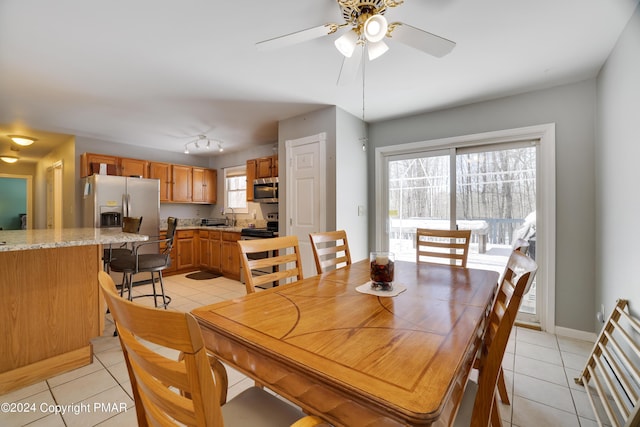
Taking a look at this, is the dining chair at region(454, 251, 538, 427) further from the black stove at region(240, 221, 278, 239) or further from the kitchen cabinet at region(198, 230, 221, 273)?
the kitchen cabinet at region(198, 230, 221, 273)

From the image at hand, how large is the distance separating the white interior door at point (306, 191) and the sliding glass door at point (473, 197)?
3.54 ft

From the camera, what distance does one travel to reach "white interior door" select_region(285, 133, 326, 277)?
11.0ft

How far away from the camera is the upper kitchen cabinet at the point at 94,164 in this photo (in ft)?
14.4

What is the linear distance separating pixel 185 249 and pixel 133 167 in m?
1.76

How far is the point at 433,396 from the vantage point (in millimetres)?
627

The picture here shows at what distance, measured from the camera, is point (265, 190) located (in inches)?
182

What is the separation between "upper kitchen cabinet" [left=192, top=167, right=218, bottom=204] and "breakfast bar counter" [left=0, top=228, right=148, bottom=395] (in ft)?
12.3

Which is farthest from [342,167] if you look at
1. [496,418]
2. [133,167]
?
[133,167]

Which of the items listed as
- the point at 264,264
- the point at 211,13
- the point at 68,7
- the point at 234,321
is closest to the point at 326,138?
the point at 211,13

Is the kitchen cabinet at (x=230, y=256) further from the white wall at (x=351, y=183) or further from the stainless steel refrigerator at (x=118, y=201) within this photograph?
the white wall at (x=351, y=183)

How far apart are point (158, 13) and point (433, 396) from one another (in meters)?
2.45

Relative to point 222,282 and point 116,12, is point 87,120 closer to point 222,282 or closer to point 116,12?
point 116,12

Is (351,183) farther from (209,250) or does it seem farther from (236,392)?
(209,250)

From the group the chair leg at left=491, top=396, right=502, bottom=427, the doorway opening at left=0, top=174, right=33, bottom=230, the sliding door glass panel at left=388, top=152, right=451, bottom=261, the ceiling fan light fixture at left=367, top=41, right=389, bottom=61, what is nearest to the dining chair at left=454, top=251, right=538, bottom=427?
the chair leg at left=491, top=396, right=502, bottom=427
